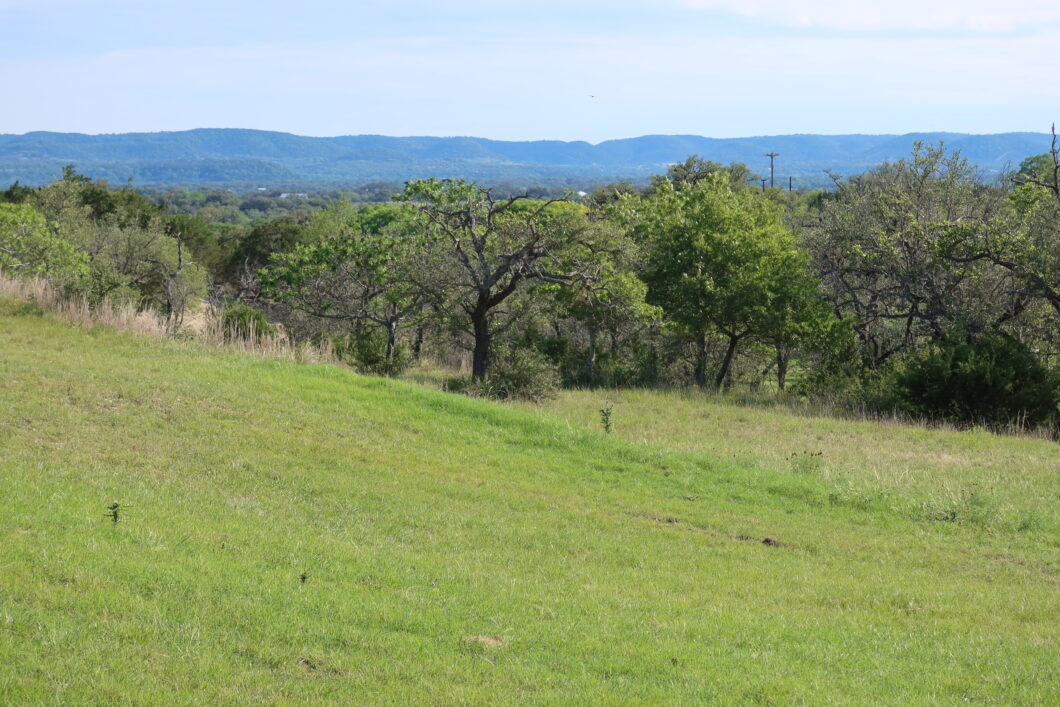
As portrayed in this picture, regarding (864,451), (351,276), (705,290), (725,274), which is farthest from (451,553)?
(725,274)

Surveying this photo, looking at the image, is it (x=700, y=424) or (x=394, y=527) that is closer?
(x=394, y=527)

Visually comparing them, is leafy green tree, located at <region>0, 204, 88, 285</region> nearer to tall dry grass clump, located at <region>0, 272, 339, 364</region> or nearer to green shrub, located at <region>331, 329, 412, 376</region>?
tall dry grass clump, located at <region>0, 272, 339, 364</region>

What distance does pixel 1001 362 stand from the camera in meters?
22.2

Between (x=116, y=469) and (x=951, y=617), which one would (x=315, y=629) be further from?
(x=951, y=617)

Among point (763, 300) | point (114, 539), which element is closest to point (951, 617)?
point (114, 539)

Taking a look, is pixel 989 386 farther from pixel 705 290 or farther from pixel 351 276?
pixel 351 276

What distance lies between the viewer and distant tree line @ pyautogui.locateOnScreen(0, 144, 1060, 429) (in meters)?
22.7

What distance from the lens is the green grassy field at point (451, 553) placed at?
548 cm

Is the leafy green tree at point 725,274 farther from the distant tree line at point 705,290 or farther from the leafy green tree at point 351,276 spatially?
the leafy green tree at point 351,276

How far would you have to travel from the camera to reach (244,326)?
2180 cm

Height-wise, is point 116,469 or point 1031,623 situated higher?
point 116,469

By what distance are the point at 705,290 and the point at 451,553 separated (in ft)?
67.2

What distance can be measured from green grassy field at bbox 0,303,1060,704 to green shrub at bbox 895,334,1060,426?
6111 millimetres

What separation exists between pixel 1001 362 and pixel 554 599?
18737 millimetres
